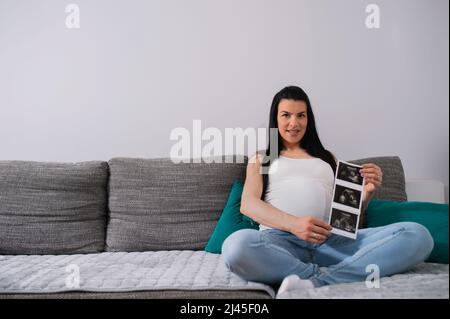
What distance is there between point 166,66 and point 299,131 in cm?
84

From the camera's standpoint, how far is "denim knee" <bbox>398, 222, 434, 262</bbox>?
118 cm

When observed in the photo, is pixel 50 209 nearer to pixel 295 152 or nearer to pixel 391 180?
pixel 295 152

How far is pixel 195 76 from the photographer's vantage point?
81.1 inches

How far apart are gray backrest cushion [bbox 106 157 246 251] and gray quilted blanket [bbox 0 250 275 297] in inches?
3.3

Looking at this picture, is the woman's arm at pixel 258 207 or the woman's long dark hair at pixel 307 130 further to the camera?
the woman's long dark hair at pixel 307 130

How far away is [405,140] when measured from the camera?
6.73 ft

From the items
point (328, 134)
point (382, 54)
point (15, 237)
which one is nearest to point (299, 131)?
point (328, 134)

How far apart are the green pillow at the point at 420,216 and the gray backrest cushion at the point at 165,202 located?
58 cm

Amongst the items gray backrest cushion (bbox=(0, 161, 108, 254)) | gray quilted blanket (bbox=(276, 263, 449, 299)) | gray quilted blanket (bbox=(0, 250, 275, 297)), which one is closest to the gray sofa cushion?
gray quilted blanket (bbox=(276, 263, 449, 299))

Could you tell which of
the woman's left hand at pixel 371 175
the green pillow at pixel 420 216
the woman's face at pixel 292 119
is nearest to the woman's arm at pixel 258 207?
the woman's face at pixel 292 119

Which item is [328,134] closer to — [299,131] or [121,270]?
[299,131]

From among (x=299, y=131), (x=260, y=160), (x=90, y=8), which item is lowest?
(x=260, y=160)

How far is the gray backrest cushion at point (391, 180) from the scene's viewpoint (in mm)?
1733

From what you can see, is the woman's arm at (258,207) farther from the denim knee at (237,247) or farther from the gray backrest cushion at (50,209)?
the gray backrest cushion at (50,209)
